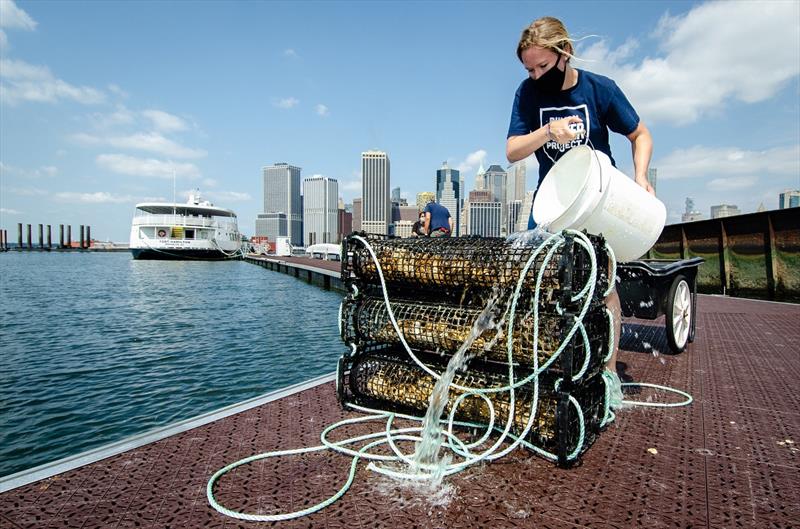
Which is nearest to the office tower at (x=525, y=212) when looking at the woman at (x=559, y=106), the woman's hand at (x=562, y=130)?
the woman at (x=559, y=106)

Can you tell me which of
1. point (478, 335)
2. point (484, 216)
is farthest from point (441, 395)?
point (484, 216)

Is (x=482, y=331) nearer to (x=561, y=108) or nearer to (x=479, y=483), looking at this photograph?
(x=479, y=483)

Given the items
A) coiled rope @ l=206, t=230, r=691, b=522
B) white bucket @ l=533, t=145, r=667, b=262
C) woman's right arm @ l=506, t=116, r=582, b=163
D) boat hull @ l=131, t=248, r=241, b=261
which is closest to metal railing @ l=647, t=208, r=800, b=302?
white bucket @ l=533, t=145, r=667, b=262

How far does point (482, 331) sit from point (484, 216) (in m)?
102

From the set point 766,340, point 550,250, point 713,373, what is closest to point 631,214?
point 550,250

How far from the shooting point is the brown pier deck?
187 cm

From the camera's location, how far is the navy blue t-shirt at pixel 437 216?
32.0ft

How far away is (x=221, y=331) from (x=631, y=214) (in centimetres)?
1171

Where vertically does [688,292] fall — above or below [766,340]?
above

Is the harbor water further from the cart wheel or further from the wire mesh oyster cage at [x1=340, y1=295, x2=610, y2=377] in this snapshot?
the cart wheel

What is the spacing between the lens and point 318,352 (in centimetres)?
1028

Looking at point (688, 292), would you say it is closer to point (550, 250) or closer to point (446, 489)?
point (550, 250)

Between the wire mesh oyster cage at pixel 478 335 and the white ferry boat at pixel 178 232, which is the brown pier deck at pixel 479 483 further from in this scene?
the white ferry boat at pixel 178 232

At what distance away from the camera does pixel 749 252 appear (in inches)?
443
